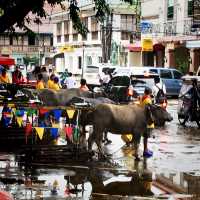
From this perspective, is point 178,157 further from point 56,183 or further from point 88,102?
point 56,183

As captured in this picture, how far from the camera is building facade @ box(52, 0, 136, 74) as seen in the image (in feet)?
203

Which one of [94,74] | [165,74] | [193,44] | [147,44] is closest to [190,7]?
[193,44]

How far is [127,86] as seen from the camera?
29.2m

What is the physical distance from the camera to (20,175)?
12.7 meters

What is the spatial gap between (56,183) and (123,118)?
332 cm

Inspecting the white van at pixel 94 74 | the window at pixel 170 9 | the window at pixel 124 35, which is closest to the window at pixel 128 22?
the window at pixel 124 35

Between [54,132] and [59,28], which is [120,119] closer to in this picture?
[54,132]

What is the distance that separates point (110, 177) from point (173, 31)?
39638mm

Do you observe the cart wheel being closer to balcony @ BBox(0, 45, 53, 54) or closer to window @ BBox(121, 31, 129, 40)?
window @ BBox(121, 31, 129, 40)

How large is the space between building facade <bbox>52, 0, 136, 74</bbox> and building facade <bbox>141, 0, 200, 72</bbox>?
329 centimetres

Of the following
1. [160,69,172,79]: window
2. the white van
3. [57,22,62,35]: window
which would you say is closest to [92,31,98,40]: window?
[57,22,62,35]: window

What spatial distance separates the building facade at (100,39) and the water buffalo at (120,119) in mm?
40462

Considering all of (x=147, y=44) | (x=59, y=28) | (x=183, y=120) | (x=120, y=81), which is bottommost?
(x=183, y=120)

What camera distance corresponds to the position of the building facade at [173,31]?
46156 mm
